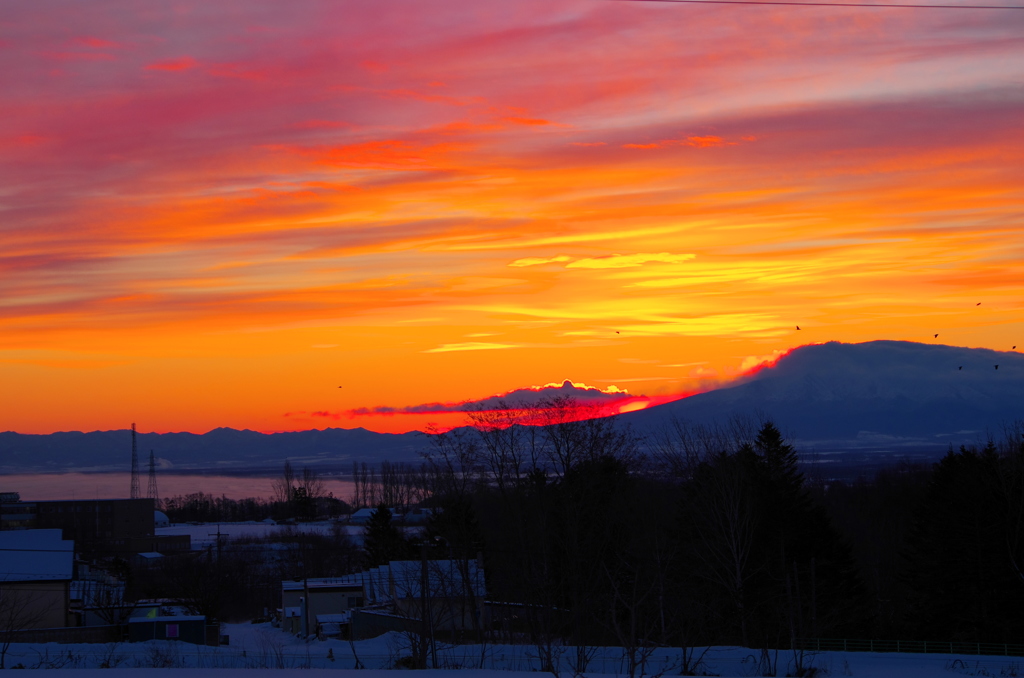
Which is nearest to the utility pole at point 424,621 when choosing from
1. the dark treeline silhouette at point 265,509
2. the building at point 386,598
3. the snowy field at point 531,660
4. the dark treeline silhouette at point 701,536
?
the snowy field at point 531,660

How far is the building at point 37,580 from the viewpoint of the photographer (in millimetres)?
25312

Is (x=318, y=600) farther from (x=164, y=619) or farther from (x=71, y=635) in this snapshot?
(x=71, y=635)

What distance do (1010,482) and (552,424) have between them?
53.3 feet

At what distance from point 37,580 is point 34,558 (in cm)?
148

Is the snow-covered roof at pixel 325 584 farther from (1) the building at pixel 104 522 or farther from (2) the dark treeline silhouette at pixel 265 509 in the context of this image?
(2) the dark treeline silhouette at pixel 265 509

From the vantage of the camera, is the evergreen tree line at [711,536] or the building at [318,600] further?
the building at [318,600]

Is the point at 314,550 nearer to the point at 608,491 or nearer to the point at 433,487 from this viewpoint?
the point at 433,487

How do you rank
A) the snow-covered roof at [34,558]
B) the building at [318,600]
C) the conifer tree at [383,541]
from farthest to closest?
the conifer tree at [383,541] → the building at [318,600] → the snow-covered roof at [34,558]

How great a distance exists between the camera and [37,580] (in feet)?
85.4

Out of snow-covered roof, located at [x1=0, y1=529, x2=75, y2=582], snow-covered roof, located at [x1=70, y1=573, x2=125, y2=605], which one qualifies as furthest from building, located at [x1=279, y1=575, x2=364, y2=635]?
snow-covered roof, located at [x1=0, y1=529, x2=75, y2=582]

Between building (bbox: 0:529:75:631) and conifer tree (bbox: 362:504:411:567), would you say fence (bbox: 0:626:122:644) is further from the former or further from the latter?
conifer tree (bbox: 362:504:411:567)

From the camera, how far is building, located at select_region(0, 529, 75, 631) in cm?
2531

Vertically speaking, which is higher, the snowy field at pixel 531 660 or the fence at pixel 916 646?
the snowy field at pixel 531 660

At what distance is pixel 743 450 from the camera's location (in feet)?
104
